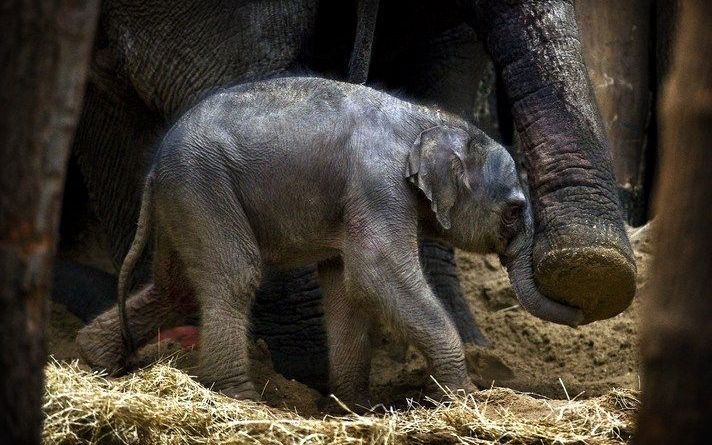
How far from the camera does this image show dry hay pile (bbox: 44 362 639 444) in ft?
12.4

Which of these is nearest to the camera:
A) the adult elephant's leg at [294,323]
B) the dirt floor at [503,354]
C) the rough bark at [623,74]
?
the dirt floor at [503,354]

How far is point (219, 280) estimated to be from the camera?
176 inches

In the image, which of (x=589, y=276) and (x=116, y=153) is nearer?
(x=589, y=276)

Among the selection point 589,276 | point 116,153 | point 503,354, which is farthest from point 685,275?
point 116,153

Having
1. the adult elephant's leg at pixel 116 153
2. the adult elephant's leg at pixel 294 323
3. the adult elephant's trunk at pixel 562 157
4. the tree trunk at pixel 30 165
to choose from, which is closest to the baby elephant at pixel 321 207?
the adult elephant's trunk at pixel 562 157

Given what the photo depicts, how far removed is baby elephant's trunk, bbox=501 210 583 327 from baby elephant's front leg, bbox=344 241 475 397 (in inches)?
17.6

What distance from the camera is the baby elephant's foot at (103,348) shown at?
480 centimetres

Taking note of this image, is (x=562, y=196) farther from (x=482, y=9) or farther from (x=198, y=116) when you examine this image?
(x=198, y=116)

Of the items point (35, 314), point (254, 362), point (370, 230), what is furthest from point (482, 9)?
point (35, 314)

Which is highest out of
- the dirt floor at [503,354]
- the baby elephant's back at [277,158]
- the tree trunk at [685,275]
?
the tree trunk at [685,275]

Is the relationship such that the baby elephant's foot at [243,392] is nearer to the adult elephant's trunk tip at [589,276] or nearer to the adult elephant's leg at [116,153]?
the adult elephant's trunk tip at [589,276]

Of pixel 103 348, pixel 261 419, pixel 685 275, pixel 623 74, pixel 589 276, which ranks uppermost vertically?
pixel 685 275

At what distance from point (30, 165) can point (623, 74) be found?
591 cm

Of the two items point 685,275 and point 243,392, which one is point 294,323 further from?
point 685,275
